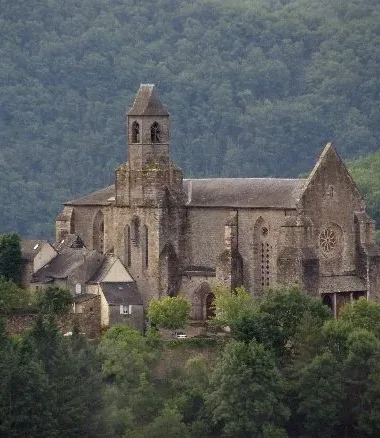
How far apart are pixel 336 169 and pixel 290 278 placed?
17.2 ft

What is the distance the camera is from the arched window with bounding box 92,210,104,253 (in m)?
130

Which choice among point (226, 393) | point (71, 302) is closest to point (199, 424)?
point (226, 393)

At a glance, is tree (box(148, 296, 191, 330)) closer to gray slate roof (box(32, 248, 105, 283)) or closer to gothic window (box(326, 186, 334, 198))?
gray slate roof (box(32, 248, 105, 283))

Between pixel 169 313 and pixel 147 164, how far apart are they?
Result: 302 inches

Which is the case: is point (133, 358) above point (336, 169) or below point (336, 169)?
below

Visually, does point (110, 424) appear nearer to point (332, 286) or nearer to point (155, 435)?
point (155, 435)

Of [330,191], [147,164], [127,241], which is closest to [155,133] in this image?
[147,164]

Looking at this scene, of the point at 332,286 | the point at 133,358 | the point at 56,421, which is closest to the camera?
the point at 56,421

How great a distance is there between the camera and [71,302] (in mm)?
121938

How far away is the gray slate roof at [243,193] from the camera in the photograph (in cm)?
12475

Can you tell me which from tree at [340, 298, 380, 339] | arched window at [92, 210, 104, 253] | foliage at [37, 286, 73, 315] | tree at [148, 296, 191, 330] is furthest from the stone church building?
foliage at [37, 286, 73, 315]

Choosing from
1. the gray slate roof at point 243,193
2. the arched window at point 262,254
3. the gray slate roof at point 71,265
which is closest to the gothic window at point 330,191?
the gray slate roof at point 243,193

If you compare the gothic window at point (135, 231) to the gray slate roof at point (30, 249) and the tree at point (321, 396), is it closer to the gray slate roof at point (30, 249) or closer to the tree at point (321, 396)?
the gray slate roof at point (30, 249)

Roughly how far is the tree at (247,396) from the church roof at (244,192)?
1092cm
